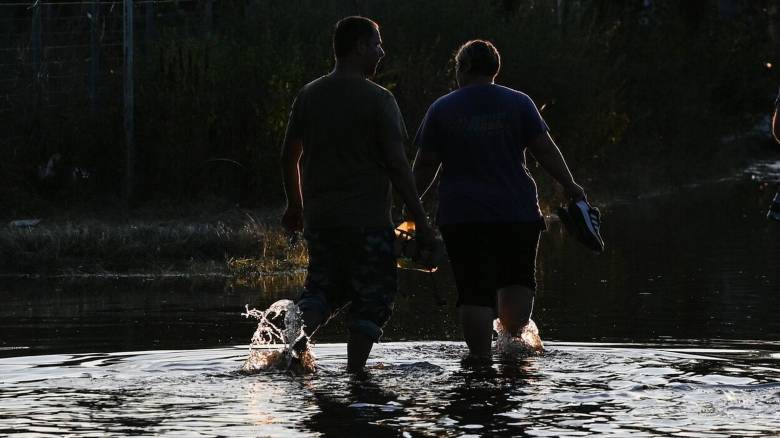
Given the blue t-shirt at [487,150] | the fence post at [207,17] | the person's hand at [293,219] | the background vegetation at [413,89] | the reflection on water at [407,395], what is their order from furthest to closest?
the fence post at [207,17]
the background vegetation at [413,89]
the blue t-shirt at [487,150]
the person's hand at [293,219]
the reflection on water at [407,395]

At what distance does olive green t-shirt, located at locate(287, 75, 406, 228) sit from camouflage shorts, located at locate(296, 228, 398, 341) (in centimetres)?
7

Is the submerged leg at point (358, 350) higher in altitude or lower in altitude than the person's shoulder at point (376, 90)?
lower

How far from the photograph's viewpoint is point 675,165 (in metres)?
36.6

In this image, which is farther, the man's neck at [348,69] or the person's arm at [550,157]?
the person's arm at [550,157]

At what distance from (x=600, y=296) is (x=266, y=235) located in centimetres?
360

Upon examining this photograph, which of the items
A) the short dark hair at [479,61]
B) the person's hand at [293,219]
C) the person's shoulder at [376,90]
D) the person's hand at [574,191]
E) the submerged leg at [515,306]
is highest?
the short dark hair at [479,61]

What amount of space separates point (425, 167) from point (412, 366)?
1083mm

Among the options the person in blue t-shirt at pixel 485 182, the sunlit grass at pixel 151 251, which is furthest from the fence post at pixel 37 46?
the person in blue t-shirt at pixel 485 182

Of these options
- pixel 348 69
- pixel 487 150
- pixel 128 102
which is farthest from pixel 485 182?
pixel 128 102

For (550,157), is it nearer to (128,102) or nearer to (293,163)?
(293,163)

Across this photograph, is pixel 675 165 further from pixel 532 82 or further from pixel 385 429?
pixel 385 429

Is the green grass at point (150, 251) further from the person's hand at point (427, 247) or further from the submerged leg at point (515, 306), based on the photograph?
the person's hand at point (427, 247)

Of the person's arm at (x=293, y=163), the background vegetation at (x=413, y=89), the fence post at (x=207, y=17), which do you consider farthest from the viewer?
the fence post at (x=207, y=17)

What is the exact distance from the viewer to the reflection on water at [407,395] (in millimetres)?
7961
